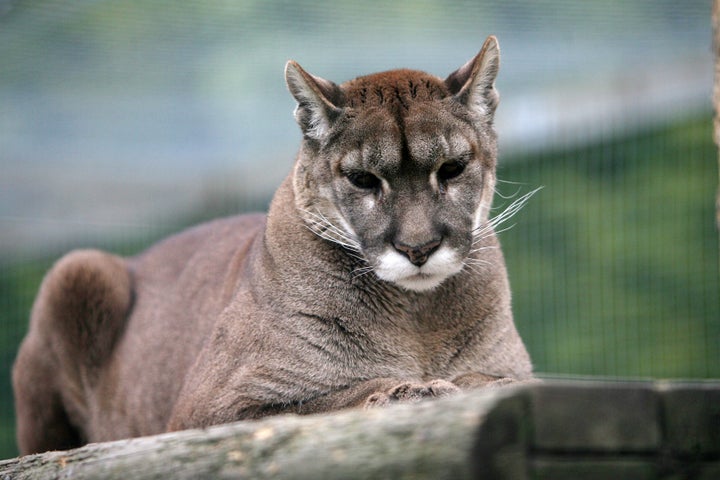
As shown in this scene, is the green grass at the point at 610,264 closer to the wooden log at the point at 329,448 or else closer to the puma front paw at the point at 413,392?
the puma front paw at the point at 413,392

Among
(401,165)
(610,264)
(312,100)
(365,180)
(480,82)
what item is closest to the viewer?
(401,165)

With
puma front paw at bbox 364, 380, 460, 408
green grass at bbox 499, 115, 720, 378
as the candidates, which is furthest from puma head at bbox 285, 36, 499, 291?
green grass at bbox 499, 115, 720, 378

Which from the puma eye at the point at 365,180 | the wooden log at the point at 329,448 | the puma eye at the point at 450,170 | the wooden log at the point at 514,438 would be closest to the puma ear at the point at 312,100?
the puma eye at the point at 365,180

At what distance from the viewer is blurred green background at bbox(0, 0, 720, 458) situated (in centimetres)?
948

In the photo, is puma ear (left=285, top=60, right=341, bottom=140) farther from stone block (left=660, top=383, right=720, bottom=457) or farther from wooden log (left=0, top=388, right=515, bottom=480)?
stone block (left=660, top=383, right=720, bottom=457)

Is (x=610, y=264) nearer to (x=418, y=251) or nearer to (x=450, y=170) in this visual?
(x=450, y=170)

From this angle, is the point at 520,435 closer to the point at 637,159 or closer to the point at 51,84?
the point at 51,84

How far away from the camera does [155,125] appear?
10570mm

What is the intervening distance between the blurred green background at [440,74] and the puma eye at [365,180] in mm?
5009

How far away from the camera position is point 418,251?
4.39 m

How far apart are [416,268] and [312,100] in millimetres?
1006

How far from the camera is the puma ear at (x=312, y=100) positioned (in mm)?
4820

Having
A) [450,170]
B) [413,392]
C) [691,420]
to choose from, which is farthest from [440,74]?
[691,420]

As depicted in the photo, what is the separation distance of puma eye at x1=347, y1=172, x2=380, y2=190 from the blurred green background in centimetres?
501
